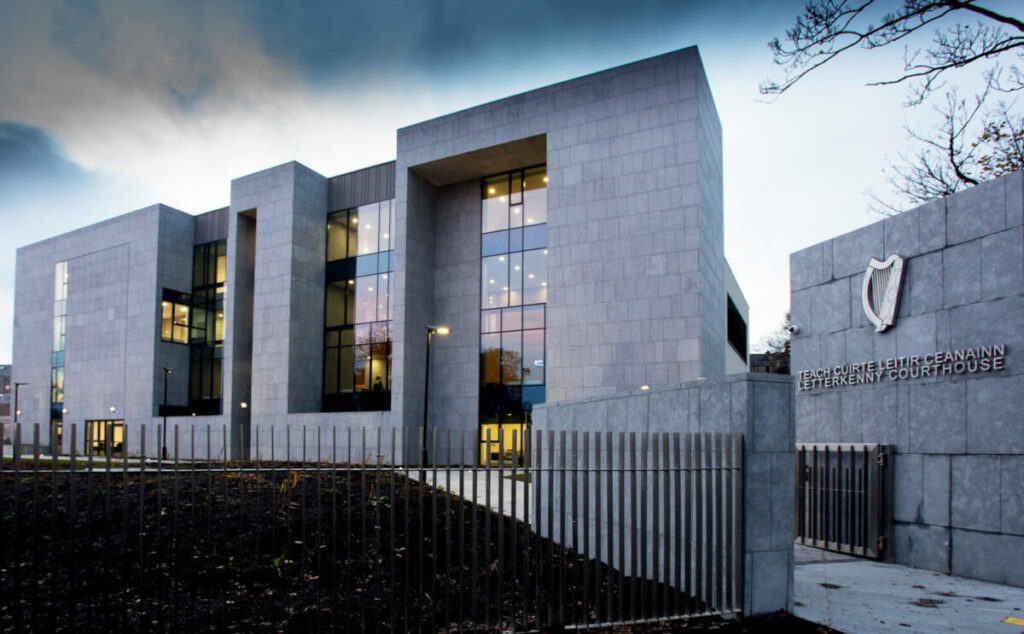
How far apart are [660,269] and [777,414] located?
65.6 ft

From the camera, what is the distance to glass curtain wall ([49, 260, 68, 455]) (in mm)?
50312

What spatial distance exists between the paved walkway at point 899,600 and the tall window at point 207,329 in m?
42.6

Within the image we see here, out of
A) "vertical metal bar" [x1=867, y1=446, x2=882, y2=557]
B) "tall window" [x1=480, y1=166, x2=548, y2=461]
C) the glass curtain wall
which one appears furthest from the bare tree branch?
the glass curtain wall

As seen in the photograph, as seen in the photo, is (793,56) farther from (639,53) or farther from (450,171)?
(450,171)

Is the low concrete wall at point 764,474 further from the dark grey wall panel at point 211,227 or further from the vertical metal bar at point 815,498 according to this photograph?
the dark grey wall panel at point 211,227

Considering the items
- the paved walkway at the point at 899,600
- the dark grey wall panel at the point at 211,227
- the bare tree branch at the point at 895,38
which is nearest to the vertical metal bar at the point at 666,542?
the paved walkway at the point at 899,600

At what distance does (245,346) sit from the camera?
41.0 m

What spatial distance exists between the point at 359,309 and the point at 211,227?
641 inches

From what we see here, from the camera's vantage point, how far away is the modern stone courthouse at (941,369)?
32.5 feet

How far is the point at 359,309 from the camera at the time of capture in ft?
123

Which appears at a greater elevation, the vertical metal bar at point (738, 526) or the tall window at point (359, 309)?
the tall window at point (359, 309)

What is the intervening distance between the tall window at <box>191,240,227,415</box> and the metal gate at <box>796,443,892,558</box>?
4092 centimetres

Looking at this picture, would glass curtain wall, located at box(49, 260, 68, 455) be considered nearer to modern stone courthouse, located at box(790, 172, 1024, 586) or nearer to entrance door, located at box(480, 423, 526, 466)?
entrance door, located at box(480, 423, 526, 466)

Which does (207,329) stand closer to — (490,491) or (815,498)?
(490,491)
